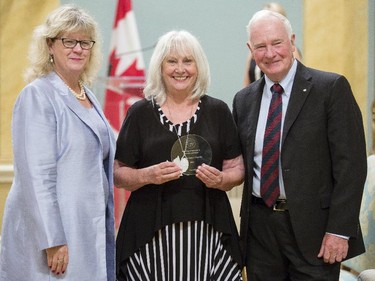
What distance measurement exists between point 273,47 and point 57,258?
122cm

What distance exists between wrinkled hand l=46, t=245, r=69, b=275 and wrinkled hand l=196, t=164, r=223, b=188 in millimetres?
608

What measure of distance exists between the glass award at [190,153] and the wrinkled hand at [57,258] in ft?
1.90

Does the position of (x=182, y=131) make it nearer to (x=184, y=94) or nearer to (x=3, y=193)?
(x=184, y=94)

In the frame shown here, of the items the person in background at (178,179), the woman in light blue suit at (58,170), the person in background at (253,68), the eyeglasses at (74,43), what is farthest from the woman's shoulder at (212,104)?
the person in background at (253,68)

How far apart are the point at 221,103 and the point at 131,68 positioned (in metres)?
2.98

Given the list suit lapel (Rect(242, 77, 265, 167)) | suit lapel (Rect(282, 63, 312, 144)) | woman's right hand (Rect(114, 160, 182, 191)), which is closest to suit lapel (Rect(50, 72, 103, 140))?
woman's right hand (Rect(114, 160, 182, 191))

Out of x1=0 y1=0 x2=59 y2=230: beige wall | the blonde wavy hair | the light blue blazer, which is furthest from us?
x1=0 y1=0 x2=59 y2=230: beige wall

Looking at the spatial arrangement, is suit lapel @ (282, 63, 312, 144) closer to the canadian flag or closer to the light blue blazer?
the light blue blazer

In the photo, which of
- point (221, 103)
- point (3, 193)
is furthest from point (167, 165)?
point (3, 193)

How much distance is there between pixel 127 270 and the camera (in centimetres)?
303

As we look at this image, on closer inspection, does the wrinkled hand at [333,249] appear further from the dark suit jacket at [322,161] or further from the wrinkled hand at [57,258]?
the wrinkled hand at [57,258]

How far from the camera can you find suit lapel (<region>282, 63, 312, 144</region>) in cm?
288

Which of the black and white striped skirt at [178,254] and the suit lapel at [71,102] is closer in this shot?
the suit lapel at [71,102]

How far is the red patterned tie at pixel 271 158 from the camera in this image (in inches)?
114
